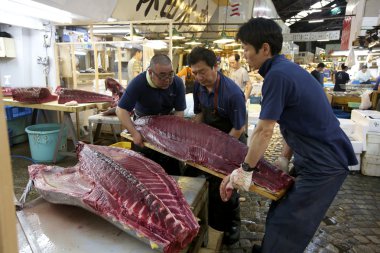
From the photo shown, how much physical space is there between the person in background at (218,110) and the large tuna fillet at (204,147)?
1.32 feet

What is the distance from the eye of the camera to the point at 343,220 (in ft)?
14.1

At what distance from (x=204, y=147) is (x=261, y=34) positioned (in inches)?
45.7

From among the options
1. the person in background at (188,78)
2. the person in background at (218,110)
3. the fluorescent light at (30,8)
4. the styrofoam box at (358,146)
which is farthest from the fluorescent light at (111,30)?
the styrofoam box at (358,146)

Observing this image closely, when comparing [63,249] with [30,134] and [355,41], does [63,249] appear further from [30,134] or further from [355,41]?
[355,41]

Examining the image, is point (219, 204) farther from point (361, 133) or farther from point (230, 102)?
point (361, 133)

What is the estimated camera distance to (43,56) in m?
8.16

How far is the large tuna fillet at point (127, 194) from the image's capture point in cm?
174

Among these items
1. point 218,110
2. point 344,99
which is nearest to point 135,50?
point 344,99

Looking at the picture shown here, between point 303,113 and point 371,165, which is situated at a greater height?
point 303,113

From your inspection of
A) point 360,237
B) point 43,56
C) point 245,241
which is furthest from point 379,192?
point 43,56

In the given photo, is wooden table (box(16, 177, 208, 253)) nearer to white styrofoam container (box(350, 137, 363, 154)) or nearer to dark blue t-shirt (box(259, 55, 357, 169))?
dark blue t-shirt (box(259, 55, 357, 169))

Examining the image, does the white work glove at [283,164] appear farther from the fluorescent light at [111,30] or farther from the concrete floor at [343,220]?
the fluorescent light at [111,30]

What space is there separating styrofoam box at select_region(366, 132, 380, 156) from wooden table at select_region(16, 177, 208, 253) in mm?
4897

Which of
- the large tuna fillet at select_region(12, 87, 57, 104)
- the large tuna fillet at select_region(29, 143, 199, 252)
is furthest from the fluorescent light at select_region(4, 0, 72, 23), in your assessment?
the large tuna fillet at select_region(29, 143, 199, 252)
